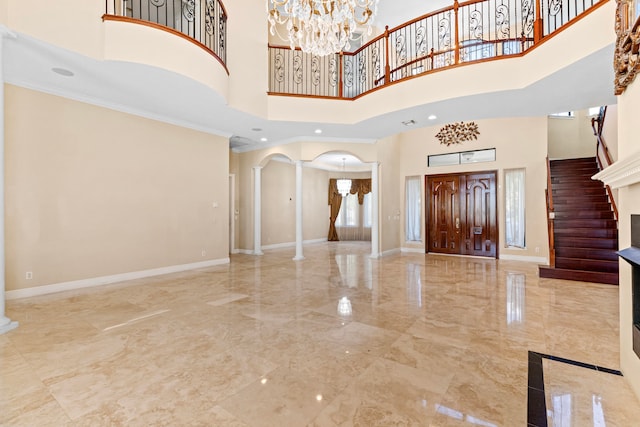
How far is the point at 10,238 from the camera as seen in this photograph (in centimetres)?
418

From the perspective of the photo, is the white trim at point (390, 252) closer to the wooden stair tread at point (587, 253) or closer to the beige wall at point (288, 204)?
the beige wall at point (288, 204)

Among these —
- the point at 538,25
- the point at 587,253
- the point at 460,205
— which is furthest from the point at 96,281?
the point at 587,253

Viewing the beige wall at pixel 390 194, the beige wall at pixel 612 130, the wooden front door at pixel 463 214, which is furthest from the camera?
the beige wall at pixel 390 194

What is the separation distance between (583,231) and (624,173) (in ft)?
17.2

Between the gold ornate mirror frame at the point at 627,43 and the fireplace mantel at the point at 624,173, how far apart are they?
0.65 meters

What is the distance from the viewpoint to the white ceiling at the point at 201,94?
12.2 feet

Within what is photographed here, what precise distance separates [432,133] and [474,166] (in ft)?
5.11

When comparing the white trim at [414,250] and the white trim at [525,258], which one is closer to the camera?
the white trim at [525,258]

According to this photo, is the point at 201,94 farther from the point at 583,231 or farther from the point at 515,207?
the point at 515,207

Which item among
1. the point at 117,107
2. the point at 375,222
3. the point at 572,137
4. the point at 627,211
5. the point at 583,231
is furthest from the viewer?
the point at 572,137

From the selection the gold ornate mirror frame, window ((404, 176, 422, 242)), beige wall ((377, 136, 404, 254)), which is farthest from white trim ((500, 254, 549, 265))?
the gold ornate mirror frame

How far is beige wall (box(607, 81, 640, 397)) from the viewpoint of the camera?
2018 mm

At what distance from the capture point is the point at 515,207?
25.2ft

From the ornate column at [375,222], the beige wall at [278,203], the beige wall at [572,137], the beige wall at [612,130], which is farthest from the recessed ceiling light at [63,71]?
the beige wall at [572,137]
